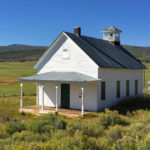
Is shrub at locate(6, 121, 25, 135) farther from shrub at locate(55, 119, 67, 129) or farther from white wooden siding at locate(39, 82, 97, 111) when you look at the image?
white wooden siding at locate(39, 82, 97, 111)

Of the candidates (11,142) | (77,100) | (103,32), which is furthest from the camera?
(103,32)

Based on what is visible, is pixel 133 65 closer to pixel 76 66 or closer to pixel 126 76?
pixel 126 76

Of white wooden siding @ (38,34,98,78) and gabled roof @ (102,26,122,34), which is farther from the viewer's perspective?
gabled roof @ (102,26,122,34)

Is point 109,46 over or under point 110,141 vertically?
over

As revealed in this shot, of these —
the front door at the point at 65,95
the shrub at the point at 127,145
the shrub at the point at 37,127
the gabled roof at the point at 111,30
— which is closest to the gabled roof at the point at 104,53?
the gabled roof at the point at 111,30

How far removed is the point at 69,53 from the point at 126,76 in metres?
5.86

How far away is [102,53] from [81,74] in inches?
120

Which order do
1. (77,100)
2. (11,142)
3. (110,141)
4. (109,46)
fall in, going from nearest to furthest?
1. (11,142)
2. (110,141)
3. (77,100)
4. (109,46)

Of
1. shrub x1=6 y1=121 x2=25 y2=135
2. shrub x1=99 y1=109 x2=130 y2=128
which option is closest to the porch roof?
shrub x1=99 y1=109 x2=130 y2=128

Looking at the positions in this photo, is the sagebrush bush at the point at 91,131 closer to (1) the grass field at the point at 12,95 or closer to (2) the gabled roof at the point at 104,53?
(2) the gabled roof at the point at 104,53

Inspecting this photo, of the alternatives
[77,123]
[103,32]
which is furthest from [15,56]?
[77,123]

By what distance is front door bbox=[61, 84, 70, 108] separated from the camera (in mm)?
18516

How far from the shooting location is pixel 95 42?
21.2 metres

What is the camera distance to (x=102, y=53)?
63.8ft
